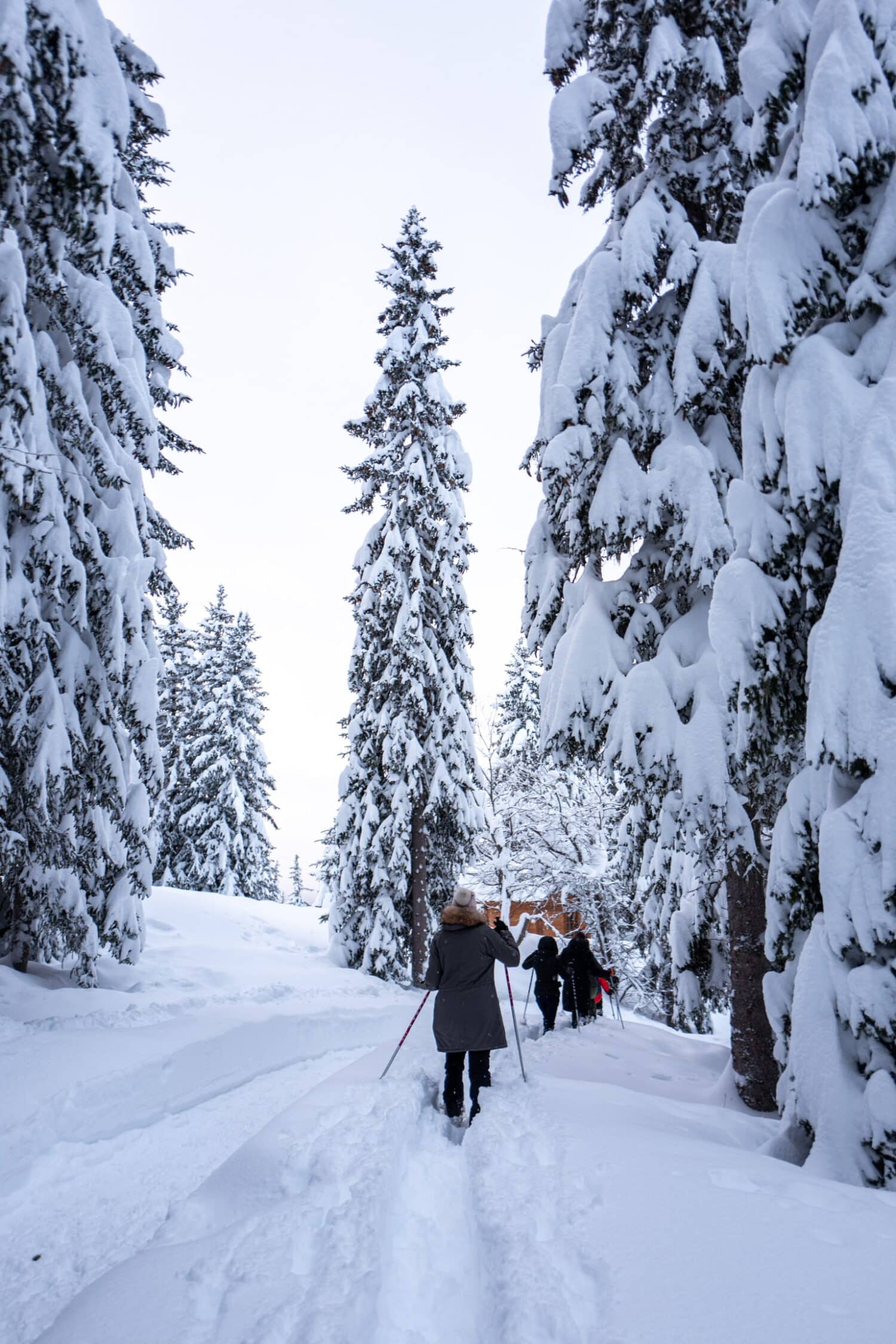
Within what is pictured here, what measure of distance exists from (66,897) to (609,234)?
33.7 feet

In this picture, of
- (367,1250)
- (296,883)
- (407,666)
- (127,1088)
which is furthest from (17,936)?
(296,883)

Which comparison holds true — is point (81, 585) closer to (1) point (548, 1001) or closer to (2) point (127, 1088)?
(2) point (127, 1088)

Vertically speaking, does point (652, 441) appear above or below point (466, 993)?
above

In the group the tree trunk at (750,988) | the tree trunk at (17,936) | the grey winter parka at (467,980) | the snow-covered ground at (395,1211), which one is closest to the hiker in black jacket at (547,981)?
the snow-covered ground at (395,1211)

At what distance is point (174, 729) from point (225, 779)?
14.7ft

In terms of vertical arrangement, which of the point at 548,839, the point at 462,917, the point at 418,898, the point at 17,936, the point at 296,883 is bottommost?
the point at 296,883

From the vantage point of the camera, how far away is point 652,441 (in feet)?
24.9

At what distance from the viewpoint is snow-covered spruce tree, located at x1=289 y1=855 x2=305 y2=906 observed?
243 feet

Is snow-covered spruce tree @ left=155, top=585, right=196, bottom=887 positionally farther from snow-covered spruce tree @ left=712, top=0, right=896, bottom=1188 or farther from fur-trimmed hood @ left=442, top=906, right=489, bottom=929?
snow-covered spruce tree @ left=712, top=0, right=896, bottom=1188

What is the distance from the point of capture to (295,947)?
16.9 metres

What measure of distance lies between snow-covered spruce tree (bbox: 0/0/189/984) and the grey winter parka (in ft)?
15.5

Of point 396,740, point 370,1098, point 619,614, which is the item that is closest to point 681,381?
point 619,614

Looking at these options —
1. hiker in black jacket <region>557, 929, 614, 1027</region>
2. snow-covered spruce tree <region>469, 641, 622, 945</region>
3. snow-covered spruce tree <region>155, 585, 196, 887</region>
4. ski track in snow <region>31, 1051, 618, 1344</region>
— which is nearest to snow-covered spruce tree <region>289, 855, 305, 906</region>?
snow-covered spruce tree <region>155, 585, 196, 887</region>

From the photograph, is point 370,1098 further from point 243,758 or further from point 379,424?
point 243,758
